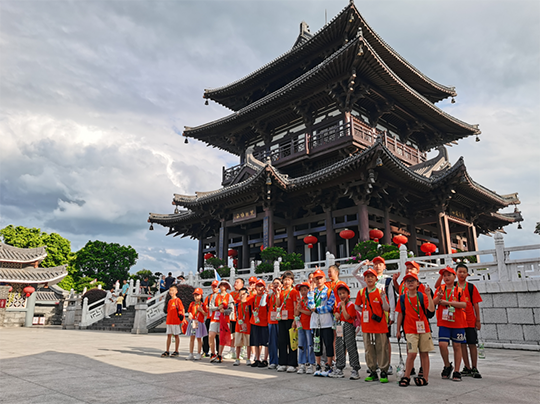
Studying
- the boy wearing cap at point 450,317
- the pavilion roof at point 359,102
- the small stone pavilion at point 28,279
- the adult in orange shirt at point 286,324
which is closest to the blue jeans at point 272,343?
the adult in orange shirt at point 286,324

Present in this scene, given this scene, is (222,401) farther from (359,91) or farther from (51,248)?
(51,248)

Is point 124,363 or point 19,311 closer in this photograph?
point 124,363

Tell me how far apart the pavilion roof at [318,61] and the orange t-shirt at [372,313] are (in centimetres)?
1607

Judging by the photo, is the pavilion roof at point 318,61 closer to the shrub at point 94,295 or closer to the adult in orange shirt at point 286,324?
the shrub at point 94,295

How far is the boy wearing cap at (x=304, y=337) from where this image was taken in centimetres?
611

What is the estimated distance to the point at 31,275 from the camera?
2877 cm

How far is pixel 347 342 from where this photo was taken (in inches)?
223

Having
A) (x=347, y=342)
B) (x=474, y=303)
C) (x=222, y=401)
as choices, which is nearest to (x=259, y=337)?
(x=347, y=342)

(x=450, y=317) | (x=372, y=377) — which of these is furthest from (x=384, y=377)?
(x=450, y=317)

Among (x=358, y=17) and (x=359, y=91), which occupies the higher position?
(x=358, y=17)

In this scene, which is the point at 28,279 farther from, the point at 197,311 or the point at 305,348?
the point at 305,348

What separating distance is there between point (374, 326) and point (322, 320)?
0.89m

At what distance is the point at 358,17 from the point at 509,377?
17472 millimetres

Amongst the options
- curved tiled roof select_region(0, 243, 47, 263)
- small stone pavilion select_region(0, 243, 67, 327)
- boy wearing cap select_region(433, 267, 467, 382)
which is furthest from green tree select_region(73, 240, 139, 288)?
boy wearing cap select_region(433, 267, 467, 382)
